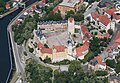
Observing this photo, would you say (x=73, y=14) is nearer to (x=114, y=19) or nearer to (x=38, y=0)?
(x=114, y=19)

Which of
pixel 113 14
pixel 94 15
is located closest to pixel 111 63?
pixel 94 15

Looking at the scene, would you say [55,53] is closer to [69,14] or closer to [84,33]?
[84,33]

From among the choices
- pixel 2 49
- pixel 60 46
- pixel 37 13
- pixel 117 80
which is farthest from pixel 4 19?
pixel 117 80

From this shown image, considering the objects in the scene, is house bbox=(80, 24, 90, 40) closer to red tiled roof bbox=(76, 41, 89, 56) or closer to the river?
red tiled roof bbox=(76, 41, 89, 56)

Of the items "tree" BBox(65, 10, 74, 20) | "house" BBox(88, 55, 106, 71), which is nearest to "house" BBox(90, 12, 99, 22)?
"tree" BBox(65, 10, 74, 20)

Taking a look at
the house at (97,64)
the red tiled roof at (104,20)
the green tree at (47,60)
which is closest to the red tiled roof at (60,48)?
the green tree at (47,60)

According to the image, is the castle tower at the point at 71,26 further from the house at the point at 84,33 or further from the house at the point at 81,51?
the house at the point at 81,51
